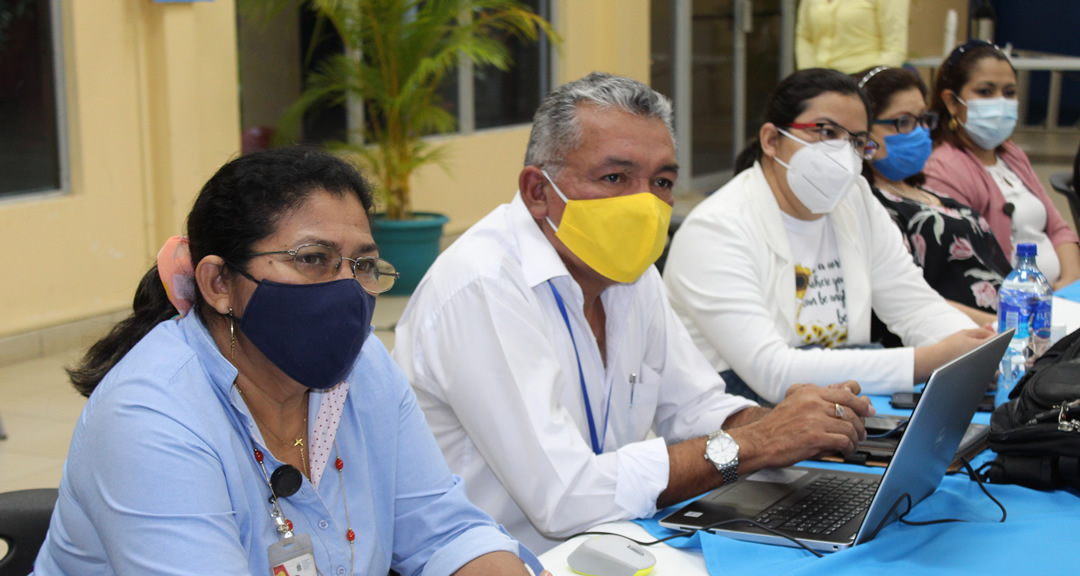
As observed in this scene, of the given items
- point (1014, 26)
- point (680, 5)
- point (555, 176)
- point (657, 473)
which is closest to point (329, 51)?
point (680, 5)

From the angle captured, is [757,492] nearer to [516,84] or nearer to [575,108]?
[575,108]

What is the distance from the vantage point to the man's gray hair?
1948 mm

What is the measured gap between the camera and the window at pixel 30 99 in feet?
15.3

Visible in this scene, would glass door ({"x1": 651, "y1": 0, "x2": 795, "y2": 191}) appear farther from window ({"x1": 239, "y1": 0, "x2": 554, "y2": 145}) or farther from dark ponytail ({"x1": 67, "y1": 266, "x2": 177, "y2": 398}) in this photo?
dark ponytail ({"x1": 67, "y1": 266, "x2": 177, "y2": 398})

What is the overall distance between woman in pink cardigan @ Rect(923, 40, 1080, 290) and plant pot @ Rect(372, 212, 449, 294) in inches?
115

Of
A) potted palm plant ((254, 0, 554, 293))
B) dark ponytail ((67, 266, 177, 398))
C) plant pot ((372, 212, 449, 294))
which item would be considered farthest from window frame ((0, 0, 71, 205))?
dark ponytail ((67, 266, 177, 398))

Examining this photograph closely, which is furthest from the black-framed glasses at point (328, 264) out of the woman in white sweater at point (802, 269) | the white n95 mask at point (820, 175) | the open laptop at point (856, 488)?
the white n95 mask at point (820, 175)

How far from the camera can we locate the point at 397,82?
576 cm

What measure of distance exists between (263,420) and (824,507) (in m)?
0.82

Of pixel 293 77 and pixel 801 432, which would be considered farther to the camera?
pixel 293 77

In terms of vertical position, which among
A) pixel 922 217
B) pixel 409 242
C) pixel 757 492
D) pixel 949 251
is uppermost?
pixel 922 217

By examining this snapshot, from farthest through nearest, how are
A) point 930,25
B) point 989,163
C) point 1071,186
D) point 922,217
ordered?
point 930,25
point 1071,186
point 989,163
point 922,217

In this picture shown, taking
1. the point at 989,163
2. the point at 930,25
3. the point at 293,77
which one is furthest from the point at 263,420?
the point at 930,25

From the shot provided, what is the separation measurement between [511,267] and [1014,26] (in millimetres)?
15622
